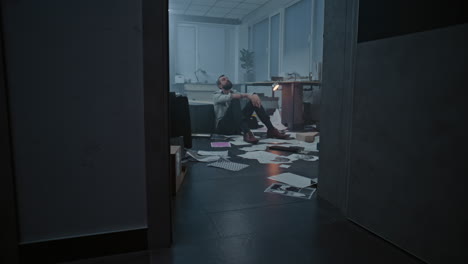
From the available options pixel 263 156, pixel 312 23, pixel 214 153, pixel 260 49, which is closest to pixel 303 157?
pixel 263 156

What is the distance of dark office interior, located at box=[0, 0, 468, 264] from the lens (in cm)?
102

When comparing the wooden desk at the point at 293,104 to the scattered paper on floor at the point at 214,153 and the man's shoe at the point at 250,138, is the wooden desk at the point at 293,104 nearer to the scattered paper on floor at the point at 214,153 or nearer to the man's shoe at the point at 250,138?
the man's shoe at the point at 250,138

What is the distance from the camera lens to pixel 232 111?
406cm

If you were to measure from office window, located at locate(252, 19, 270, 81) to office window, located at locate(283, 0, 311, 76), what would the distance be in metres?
1.04

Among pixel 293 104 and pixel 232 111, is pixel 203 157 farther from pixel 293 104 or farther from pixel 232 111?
pixel 293 104
